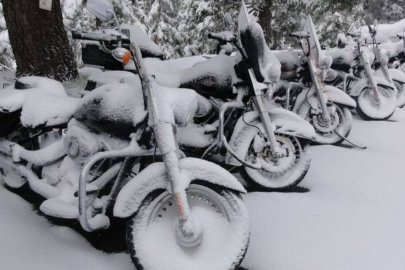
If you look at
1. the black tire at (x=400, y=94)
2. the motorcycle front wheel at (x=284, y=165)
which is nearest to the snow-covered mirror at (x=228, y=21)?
the motorcycle front wheel at (x=284, y=165)

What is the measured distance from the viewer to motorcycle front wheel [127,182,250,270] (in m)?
2.15

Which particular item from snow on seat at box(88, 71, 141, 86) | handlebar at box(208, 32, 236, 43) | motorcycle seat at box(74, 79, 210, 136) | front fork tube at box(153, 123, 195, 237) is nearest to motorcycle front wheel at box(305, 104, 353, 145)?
handlebar at box(208, 32, 236, 43)

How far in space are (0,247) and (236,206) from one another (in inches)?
64.1

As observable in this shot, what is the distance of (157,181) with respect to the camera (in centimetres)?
213

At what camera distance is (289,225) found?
2.88 metres

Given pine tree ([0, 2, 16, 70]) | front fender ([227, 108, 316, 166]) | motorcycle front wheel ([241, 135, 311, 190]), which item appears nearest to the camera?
front fender ([227, 108, 316, 166])

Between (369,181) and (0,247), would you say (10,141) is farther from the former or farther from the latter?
(369,181)

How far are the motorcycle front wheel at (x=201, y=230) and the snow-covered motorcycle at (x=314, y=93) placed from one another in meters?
2.56

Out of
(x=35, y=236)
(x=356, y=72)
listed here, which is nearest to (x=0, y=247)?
(x=35, y=236)

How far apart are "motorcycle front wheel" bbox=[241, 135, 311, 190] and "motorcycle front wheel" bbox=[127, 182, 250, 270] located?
1318mm

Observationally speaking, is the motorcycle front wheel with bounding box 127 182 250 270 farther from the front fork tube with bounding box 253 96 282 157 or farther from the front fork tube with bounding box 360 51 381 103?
the front fork tube with bounding box 360 51 381 103

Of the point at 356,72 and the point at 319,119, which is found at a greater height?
the point at 356,72

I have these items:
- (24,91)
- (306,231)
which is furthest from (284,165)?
(24,91)

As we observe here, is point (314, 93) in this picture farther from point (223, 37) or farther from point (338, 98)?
point (223, 37)
